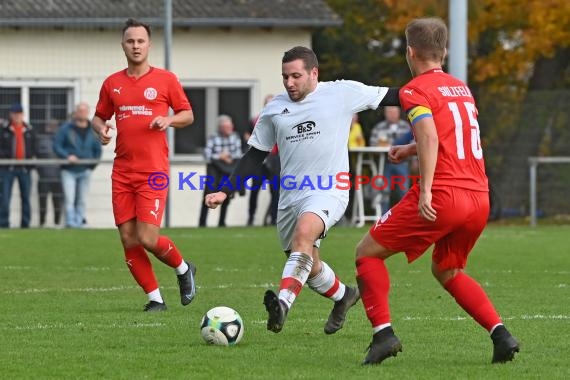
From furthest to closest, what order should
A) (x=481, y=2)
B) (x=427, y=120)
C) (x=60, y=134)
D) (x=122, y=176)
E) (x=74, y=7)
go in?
(x=481, y=2)
(x=74, y=7)
(x=60, y=134)
(x=122, y=176)
(x=427, y=120)

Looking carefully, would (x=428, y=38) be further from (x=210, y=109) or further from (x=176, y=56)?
(x=210, y=109)

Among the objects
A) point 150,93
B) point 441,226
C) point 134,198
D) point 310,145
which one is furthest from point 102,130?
point 441,226

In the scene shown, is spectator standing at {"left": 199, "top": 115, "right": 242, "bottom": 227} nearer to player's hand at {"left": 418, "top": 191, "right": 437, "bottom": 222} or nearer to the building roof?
the building roof

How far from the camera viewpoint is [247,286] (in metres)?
12.4

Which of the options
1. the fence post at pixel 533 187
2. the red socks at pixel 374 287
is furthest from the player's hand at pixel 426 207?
the fence post at pixel 533 187

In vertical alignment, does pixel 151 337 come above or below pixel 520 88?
below

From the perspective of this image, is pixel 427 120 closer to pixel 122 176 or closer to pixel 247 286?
pixel 122 176

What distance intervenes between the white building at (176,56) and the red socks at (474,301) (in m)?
15.5

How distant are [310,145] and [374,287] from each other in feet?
4.94

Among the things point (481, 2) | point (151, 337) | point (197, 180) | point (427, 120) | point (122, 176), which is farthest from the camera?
point (481, 2)

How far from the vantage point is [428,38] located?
743 centimetres

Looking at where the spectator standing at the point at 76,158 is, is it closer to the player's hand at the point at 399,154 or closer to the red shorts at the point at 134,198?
the red shorts at the point at 134,198

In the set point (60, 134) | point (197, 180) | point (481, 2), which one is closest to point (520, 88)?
point (481, 2)

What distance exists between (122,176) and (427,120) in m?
3.80
